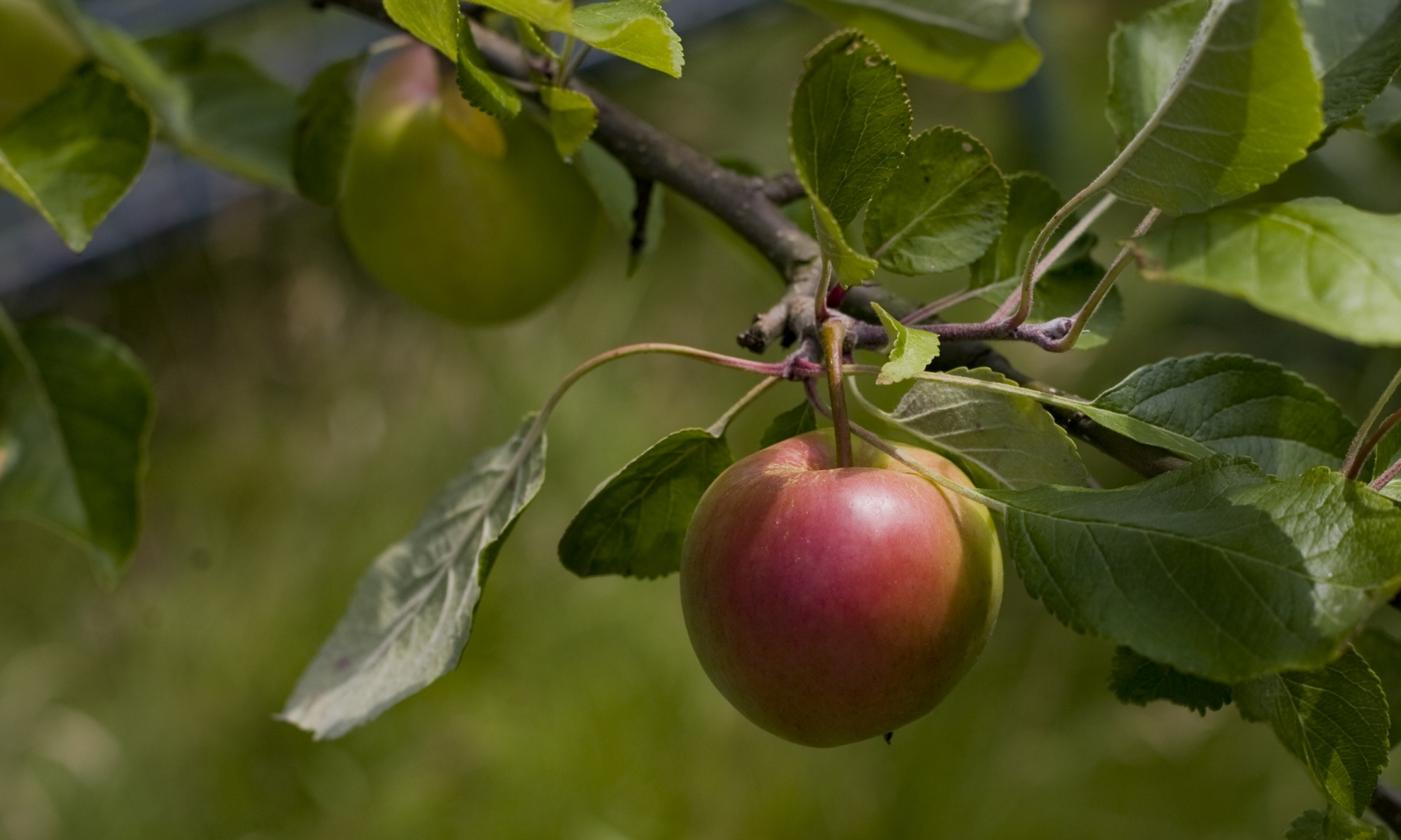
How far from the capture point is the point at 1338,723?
320 millimetres

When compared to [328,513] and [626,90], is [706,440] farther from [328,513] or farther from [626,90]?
[626,90]

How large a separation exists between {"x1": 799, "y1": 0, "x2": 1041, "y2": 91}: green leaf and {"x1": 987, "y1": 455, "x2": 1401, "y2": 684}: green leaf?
0.27 metres

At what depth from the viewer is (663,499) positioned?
410mm

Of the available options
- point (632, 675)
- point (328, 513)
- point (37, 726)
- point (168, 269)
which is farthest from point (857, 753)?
point (168, 269)

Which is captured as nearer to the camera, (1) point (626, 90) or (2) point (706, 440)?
(2) point (706, 440)

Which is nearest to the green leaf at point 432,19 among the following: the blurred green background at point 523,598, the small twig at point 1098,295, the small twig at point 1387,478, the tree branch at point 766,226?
the tree branch at point 766,226

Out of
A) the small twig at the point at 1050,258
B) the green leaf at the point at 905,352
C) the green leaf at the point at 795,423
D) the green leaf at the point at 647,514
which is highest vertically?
the green leaf at the point at 905,352

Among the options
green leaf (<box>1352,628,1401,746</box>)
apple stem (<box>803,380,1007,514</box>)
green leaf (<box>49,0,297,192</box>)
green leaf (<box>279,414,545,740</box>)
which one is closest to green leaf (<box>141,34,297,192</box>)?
green leaf (<box>49,0,297,192</box>)

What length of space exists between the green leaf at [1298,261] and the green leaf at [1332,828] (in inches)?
6.9

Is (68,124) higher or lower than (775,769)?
higher

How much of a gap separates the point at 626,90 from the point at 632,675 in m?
1.06

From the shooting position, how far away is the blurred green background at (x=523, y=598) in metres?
1.28

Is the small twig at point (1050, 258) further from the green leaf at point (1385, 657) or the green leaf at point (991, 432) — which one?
the green leaf at point (1385, 657)

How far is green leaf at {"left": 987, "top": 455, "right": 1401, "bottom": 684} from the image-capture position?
0.26 metres
